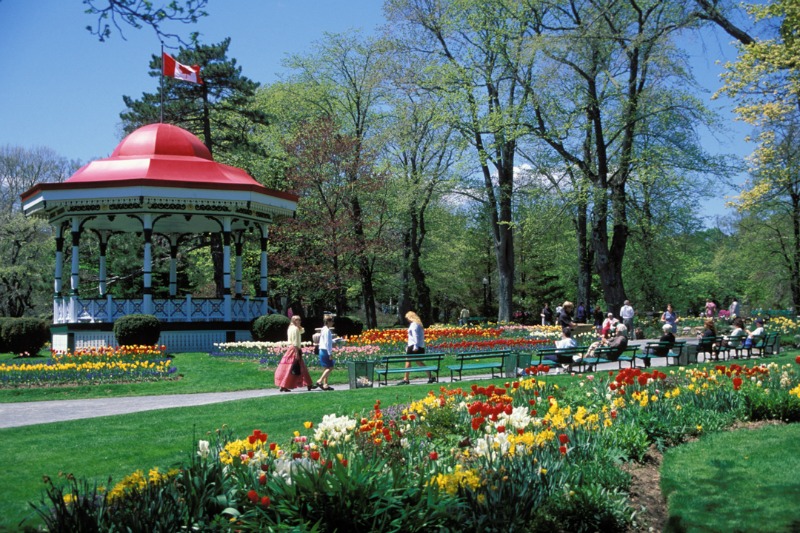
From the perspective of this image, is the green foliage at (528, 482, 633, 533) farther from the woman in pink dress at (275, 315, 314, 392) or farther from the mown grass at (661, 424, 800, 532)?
the woman in pink dress at (275, 315, 314, 392)

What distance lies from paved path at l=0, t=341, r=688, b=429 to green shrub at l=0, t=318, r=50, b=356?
11.4m

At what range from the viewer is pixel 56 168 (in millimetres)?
51344

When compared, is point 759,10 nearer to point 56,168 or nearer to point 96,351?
point 96,351

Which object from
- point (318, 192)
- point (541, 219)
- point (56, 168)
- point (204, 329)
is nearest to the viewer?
point (204, 329)

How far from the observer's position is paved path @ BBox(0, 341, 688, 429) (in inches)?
482

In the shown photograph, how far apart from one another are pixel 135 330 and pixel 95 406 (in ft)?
30.6

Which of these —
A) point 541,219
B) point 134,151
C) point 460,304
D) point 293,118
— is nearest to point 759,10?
point 541,219

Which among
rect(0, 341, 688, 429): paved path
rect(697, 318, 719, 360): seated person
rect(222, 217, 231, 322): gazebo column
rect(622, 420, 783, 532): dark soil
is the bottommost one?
rect(622, 420, 783, 532): dark soil

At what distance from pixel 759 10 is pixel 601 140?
10343 millimetres

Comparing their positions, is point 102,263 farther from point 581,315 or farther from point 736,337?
point 736,337

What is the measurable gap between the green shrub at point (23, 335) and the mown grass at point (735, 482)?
2258 cm

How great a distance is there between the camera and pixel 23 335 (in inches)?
977

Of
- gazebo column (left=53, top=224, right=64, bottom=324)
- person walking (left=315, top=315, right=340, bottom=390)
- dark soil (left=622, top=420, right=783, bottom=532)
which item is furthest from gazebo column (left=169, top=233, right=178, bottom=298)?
dark soil (left=622, top=420, right=783, bottom=532)

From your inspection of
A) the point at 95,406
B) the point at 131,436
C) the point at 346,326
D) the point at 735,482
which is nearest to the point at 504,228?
the point at 346,326
